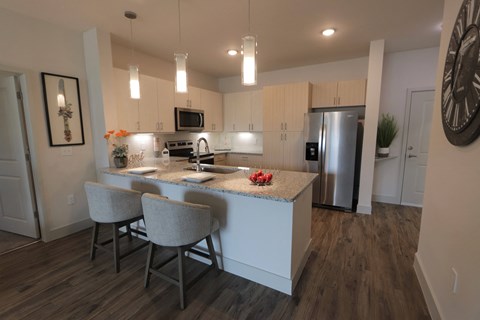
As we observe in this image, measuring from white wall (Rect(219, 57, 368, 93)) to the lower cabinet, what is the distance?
127cm

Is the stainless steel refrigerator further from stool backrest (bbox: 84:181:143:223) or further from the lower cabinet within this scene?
stool backrest (bbox: 84:181:143:223)

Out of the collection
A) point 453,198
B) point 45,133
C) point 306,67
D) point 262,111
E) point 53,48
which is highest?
point 306,67

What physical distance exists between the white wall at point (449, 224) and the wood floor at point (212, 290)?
0.29 m

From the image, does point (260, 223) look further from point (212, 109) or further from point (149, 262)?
point (212, 109)

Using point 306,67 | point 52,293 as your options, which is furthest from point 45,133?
point 306,67

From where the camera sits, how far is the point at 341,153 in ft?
12.0

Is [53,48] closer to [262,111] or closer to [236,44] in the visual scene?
[236,44]

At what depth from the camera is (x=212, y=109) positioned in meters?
4.92

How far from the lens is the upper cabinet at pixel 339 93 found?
3.83 meters

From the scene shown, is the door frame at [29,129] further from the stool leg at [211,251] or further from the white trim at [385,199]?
the white trim at [385,199]

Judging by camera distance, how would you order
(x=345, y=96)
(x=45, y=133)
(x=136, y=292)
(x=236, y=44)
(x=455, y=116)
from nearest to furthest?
(x=455, y=116) < (x=136, y=292) < (x=45, y=133) < (x=236, y=44) < (x=345, y=96)

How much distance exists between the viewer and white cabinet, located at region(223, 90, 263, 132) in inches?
191

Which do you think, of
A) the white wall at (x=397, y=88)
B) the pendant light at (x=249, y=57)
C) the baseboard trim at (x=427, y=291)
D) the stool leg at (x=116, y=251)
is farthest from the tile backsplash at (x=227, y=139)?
the baseboard trim at (x=427, y=291)

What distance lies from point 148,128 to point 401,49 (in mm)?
4364
